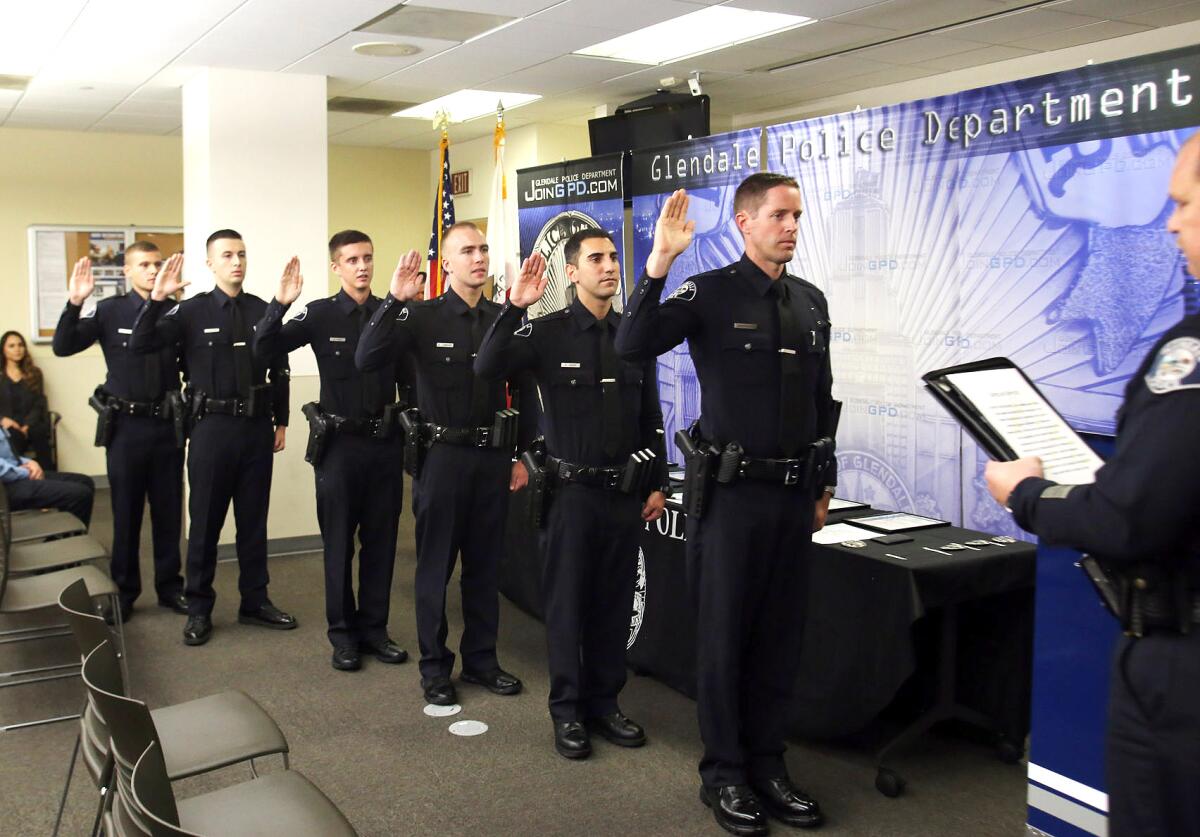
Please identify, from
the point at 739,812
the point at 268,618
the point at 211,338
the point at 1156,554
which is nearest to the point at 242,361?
the point at 211,338

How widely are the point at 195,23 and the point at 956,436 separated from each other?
4.11m

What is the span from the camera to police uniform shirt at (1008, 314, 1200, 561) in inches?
63.5

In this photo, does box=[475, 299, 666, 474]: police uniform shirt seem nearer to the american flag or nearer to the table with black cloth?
the table with black cloth

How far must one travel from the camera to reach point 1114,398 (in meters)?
3.91

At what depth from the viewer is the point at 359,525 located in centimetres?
478

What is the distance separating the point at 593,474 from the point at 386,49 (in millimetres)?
3608

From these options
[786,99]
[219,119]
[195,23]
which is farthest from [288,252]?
[786,99]

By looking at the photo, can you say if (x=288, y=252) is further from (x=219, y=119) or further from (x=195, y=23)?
(x=195, y=23)

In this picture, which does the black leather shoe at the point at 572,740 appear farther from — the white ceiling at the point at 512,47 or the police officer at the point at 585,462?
the white ceiling at the point at 512,47

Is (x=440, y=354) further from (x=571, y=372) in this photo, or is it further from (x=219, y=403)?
(x=219, y=403)

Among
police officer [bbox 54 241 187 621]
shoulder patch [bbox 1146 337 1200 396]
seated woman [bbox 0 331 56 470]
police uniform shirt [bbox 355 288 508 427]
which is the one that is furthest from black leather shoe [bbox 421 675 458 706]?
seated woman [bbox 0 331 56 470]

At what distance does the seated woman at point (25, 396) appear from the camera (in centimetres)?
859

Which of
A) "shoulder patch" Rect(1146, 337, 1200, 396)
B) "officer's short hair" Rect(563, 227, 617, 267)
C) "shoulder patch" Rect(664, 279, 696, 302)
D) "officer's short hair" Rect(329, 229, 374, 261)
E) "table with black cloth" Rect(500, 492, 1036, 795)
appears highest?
"officer's short hair" Rect(329, 229, 374, 261)

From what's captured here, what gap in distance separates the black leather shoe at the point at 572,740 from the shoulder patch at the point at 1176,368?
2430 mm
